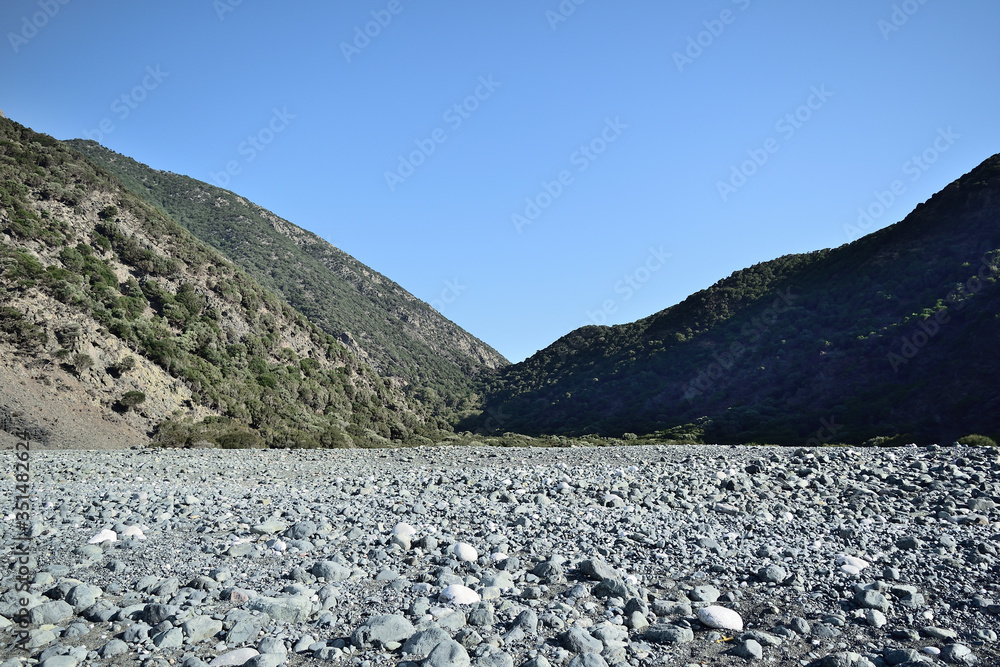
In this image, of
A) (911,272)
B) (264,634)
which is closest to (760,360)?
(911,272)

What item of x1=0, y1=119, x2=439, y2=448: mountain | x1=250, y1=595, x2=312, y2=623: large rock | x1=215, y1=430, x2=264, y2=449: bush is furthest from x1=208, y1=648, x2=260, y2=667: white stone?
x1=0, y1=119, x2=439, y2=448: mountain

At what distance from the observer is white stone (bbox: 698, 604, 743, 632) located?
385 cm

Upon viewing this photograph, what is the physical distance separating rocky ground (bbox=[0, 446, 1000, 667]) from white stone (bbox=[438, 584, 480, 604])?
25 mm

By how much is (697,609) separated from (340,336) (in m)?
49.9

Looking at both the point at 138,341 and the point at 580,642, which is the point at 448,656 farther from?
the point at 138,341

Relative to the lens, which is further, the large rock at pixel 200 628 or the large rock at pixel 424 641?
the large rock at pixel 200 628

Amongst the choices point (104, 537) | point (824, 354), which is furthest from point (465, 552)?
point (824, 354)

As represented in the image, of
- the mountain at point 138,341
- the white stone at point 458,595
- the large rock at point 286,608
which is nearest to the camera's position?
the large rock at point 286,608

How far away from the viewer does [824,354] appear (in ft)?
114

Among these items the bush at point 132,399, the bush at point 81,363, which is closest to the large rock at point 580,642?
the bush at point 132,399

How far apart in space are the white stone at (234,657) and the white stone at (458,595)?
136cm

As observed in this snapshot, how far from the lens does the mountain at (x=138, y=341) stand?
17906 mm

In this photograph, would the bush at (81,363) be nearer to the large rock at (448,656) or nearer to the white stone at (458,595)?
the white stone at (458,595)

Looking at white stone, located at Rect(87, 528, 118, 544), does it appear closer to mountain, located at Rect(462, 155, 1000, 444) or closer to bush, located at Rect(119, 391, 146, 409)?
bush, located at Rect(119, 391, 146, 409)
